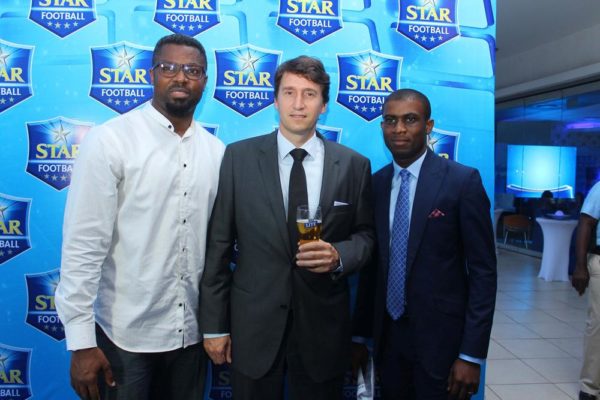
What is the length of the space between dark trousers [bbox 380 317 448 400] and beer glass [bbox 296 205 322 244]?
63 cm

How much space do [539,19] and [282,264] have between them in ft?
22.1

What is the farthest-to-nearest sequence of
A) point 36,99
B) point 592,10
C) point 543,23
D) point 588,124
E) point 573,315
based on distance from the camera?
point 588,124, point 543,23, point 592,10, point 573,315, point 36,99

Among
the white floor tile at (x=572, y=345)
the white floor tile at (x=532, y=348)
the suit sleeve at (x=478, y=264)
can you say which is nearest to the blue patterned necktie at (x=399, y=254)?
the suit sleeve at (x=478, y=264)

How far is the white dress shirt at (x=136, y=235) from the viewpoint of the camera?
1.63m

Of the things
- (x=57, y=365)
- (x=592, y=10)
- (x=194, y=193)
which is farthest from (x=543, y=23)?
(x=57, y=365)

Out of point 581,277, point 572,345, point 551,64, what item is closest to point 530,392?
point 581,277

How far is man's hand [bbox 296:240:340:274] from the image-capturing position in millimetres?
1596

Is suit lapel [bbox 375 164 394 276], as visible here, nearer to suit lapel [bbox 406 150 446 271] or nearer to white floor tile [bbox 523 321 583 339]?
suit lapel [bbox 406 150 446 271]

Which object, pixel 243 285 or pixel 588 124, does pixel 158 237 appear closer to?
pixel 243 285

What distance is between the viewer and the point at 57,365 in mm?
2588

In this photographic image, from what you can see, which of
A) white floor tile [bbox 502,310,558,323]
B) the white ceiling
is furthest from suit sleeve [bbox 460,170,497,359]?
the white ceiling

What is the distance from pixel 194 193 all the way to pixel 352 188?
0.65m

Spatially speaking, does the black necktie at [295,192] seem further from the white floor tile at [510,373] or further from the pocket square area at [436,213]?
the white floor tile at [510,373]

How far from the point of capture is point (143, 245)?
68.4 inches
